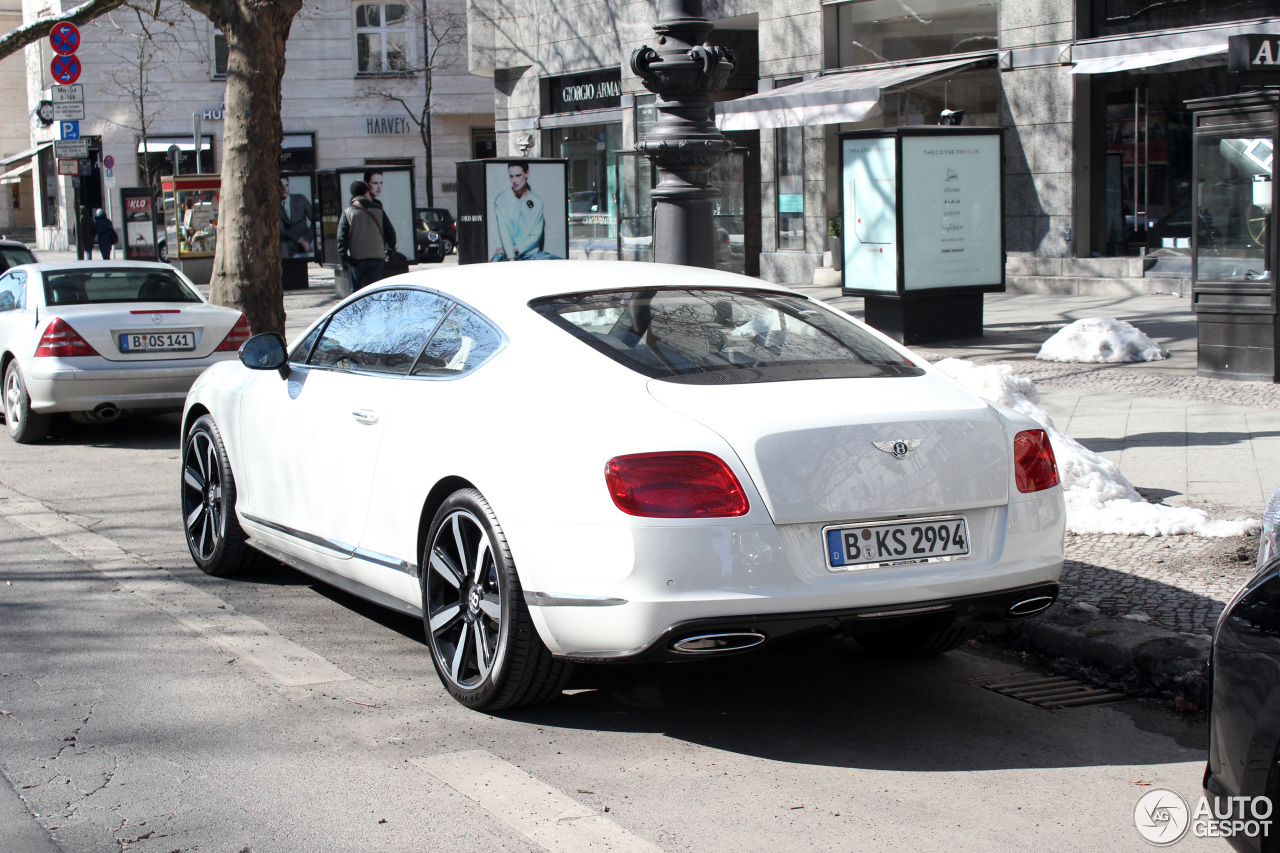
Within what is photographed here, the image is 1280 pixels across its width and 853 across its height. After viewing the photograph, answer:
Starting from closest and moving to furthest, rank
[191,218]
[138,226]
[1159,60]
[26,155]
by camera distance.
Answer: [1159,60] < [191,218] < [138,226] < [26,155]

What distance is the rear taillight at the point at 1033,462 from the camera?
4.34m

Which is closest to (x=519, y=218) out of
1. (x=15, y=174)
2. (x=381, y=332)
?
(x=381, y=332)

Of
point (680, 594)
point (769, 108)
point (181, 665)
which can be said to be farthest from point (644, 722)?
point (769, 108)

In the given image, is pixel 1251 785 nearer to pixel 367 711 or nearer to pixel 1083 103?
pixel 367 711

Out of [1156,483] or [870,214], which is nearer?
[1156,483]

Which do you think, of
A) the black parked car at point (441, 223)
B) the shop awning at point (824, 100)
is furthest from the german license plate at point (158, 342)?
the black parked car at point (441, 223)

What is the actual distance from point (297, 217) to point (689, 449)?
76.4 feet

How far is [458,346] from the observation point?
191 inches

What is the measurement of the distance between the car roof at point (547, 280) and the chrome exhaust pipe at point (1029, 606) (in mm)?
1535

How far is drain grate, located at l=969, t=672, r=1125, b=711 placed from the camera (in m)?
4.69

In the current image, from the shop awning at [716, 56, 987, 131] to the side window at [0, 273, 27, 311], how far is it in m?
12.0

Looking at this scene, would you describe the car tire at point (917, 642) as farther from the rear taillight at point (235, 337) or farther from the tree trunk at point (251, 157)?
the tree trunk at point (251, 157)

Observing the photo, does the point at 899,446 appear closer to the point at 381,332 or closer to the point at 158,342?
the point at 381,332

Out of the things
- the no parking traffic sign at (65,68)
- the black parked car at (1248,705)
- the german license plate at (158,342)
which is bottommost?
the black parked car at (1248,705)
